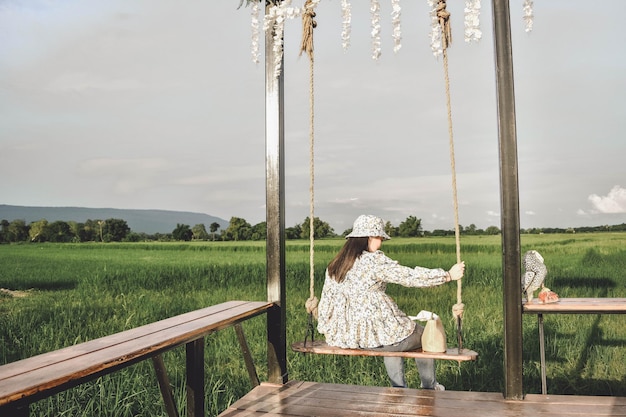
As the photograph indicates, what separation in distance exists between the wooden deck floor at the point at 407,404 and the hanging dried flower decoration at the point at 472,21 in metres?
1.84

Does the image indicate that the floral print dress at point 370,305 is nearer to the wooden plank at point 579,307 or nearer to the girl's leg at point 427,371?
the girl's leg at point 427,371

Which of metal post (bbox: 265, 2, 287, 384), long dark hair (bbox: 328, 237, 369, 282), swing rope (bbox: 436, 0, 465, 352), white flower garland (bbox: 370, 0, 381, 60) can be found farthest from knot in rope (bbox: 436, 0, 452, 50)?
long dark hair (bbox: 328, 237, 369, 282)

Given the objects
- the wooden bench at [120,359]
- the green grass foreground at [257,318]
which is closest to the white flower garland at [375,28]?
the wooden bench at [120,359]

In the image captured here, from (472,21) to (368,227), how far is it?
4.13 ft

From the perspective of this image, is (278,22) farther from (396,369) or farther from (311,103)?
(396,369)

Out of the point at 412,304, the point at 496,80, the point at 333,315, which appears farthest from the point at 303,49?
the point at 412,304

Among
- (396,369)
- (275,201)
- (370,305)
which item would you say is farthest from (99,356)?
(396,369)

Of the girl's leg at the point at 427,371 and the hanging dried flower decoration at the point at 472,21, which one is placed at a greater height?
the hanging dried flower decoration at the point at 472,21

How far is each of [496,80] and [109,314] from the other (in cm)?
683

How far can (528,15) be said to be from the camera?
3096mm

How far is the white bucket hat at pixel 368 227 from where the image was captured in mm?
3443

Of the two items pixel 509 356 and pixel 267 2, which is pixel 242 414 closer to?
pixel 509 356

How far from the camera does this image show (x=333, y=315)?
3.51m

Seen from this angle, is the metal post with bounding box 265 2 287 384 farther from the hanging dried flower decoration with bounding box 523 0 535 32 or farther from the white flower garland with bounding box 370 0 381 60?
the hanging dried flower decoration with bounding box 523 0 535 32
